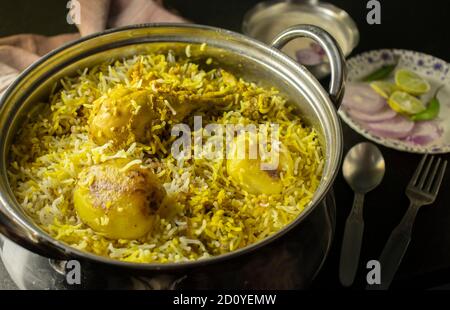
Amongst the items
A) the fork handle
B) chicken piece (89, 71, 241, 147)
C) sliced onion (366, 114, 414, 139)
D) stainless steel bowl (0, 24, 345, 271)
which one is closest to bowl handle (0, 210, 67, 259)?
stainless steel bowl (0, 24, 345, 271)

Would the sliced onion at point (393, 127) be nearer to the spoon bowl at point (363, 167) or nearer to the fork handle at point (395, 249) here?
the spoon bowl at point (363, 167)

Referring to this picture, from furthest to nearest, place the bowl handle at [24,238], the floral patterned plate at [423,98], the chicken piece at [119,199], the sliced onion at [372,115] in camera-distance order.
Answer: the sliced onion at [372,115] < the floral patterned plate at [423,98] < the chicken piece at [119,199] < the bowl handle at [24,238]

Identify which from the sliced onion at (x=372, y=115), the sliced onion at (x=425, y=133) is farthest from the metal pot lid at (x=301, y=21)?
the sliced onion at (x=425, y=133)

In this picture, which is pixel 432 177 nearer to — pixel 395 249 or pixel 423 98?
pixel 395 249

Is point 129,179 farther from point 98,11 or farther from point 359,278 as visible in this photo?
point 98,11

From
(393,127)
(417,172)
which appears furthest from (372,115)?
(417,172)
